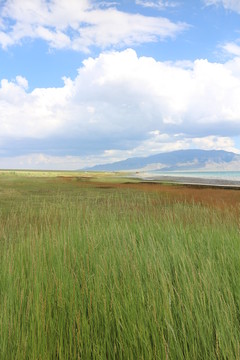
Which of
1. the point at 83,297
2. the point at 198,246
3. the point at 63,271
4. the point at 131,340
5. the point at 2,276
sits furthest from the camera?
the point at 198,246

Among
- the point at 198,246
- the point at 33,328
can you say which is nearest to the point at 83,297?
the point at 33,328

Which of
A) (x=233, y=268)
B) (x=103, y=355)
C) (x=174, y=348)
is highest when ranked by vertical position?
(x=233, y=268)

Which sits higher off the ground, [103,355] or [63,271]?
[63,271]

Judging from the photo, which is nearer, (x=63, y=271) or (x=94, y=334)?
(x=94, y=334)

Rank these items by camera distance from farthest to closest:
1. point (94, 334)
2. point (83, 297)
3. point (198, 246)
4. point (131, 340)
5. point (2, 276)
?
1. point (198, 246)
2. point (2, 276)
3. point (83, 297)
4. point (94, 334)
5. point (131, 340)

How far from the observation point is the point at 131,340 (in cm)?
263

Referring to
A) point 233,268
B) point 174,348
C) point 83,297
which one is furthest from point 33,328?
point 233,268

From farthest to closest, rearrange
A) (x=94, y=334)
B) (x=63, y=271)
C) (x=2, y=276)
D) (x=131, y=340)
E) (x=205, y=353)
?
(x=2, y=276) < (x=63, y=271) < (x=94, y=334) < (x=131, y=340) < (x=205, y=353)

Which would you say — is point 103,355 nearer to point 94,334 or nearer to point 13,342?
point 94,334

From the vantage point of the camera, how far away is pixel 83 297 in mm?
3359

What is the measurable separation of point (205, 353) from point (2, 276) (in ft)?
9.46

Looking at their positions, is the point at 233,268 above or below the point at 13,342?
above

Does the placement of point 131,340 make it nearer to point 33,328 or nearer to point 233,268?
point 33,328

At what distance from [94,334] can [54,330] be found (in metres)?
0.39
